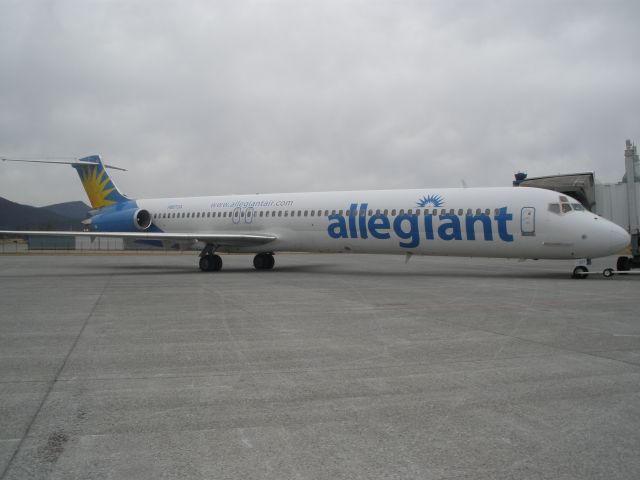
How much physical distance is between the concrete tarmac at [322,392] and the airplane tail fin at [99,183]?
19.4 m

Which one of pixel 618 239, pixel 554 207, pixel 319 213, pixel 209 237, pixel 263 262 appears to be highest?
pixel 319 213

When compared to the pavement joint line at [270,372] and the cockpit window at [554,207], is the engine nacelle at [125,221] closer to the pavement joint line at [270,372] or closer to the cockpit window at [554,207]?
the cockpit window at [554,207]

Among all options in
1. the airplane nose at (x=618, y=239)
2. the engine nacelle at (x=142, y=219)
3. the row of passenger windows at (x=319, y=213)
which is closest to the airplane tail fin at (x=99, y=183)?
the engine nacelle at (x=142, y=219)

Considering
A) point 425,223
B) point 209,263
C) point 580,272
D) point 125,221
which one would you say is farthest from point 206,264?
point 580,272

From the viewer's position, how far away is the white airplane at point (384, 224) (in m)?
17.2

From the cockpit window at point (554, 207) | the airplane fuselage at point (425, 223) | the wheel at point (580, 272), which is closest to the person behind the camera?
the airplane fuselage at point (425, 223)

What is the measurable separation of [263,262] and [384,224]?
690 cm

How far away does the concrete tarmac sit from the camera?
3707mm

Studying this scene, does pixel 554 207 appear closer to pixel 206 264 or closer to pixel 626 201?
pixel 626 201

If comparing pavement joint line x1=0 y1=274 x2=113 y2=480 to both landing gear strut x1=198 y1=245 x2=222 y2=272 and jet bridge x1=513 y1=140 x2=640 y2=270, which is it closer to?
landing gear strut x1=198 y1=245 x2=222 y2=272

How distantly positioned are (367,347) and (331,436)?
322 centimetres

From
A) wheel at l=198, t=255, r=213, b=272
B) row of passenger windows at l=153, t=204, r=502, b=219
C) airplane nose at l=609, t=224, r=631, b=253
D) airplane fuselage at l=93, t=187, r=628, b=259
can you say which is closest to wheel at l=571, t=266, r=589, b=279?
airplane fuselage at l=93, t=187, r=628, b=259

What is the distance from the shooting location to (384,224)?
19875mm

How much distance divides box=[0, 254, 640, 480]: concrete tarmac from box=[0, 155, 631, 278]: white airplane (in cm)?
661
